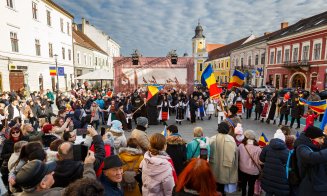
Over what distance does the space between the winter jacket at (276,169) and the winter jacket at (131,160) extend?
6.92 ft

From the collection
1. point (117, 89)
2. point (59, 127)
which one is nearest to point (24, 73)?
point (117, 89)

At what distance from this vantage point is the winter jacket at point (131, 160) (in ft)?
9.67

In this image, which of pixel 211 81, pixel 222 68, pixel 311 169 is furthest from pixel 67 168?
pixel 222 68

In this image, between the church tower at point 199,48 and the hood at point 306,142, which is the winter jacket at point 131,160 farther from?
the church tower at point 199,48

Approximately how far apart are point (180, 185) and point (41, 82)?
2463 centimetres

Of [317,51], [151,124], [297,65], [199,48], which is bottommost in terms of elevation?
[151,124]

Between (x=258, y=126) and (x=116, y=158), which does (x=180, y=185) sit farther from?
(x=258, y=126)

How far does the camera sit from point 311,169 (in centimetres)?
274

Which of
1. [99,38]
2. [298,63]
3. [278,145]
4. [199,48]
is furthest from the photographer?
[199,48]

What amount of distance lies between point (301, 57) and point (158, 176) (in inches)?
1250

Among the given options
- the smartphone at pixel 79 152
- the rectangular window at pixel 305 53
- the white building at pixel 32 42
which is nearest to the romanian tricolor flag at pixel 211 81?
the smartphone at pixel 79 152

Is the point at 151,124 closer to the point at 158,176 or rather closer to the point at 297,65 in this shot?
the point at 158,176

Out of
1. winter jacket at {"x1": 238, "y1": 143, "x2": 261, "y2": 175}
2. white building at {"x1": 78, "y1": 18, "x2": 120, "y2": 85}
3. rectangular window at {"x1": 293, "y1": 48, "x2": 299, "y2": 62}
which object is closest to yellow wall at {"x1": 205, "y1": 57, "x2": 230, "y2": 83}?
rectangular window at {"x1": 293, "y1": 48, "x2": 299, "y2": 62}

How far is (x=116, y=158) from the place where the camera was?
2.24 m
